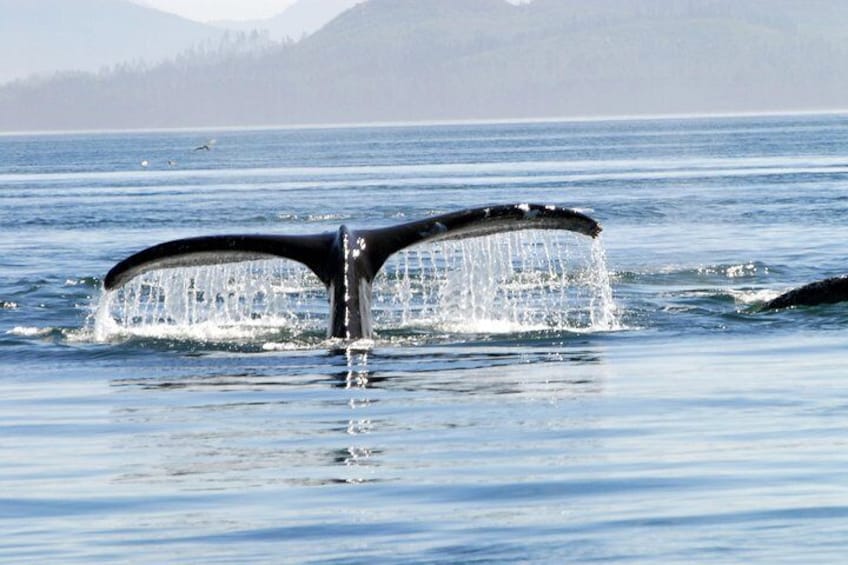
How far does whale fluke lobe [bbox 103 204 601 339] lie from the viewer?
13453 millimetres

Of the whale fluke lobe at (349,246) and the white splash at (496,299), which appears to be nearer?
the whale fluke lobe at (349,246)

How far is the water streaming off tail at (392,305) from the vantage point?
1625cm

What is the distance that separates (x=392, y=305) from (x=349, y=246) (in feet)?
18.6

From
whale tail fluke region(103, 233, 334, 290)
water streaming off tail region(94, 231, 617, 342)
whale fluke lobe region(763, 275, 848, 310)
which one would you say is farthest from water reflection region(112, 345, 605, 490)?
whale fluke lobe region(763, 275, 848, 310)

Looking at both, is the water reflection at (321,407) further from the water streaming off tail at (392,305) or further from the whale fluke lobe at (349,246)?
the water streaming off tail at (392,305)

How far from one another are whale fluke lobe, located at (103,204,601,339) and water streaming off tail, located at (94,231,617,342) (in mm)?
224

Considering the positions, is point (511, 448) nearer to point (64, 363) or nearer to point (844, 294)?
point (64, 363)

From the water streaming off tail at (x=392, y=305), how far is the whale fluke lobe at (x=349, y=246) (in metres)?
0.22

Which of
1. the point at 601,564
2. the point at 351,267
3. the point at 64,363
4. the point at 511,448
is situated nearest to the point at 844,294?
the point at 351,267

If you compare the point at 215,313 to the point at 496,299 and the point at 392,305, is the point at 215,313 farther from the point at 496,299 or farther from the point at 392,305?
the point at 496,299

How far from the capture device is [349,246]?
14.4 metres

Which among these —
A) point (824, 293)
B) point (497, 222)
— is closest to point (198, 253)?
point (497, 222)

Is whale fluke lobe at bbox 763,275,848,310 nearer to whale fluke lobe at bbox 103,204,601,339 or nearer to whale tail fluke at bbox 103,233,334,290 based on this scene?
whale fluke lobe at bbox 103,204,601,339

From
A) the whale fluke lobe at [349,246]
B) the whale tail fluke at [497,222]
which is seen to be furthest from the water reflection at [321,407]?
the whale tail fluke at [497,222]
